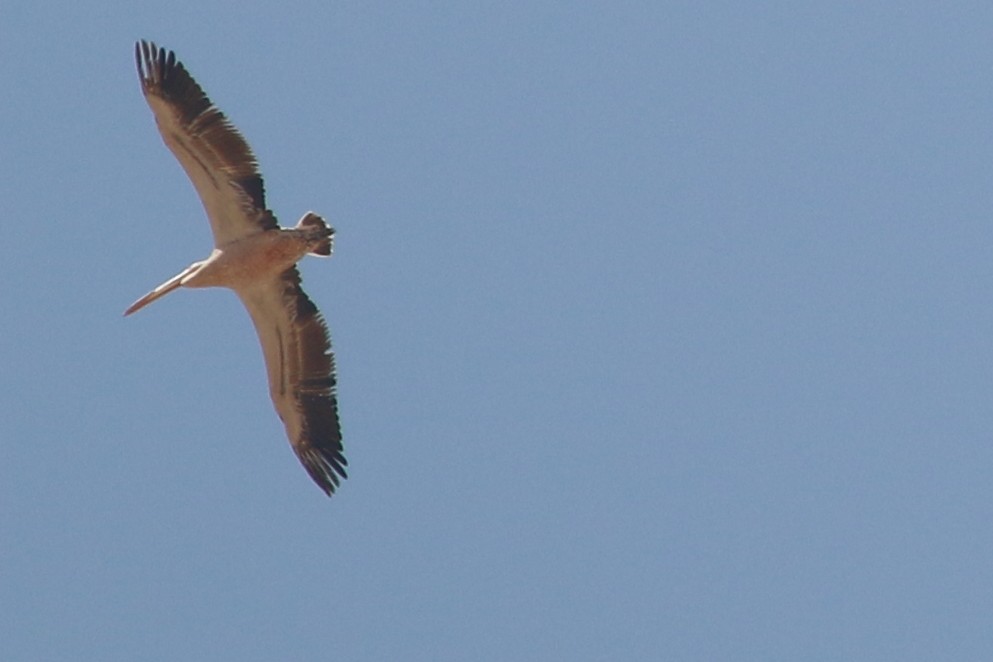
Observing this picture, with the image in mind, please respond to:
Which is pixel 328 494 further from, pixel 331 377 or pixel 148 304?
pixel 148 304

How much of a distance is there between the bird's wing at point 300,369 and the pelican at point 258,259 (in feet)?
0.04

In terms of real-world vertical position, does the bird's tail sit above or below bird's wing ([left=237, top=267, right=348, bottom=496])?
above

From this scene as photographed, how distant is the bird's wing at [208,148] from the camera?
73.9 ft

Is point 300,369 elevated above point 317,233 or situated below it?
below

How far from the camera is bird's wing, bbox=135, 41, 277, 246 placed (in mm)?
22531

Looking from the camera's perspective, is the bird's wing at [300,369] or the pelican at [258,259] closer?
the pelican at [258,259]

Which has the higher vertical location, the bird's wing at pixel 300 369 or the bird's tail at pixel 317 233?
the bird's tail at pixel 317 233

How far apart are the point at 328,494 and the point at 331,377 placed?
1285mm

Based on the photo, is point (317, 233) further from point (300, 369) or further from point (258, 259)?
point (300, 369)

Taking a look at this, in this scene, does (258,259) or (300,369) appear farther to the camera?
(300,369)

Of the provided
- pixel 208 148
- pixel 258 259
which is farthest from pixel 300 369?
pixel 208 148

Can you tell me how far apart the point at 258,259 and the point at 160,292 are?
4.50 ft

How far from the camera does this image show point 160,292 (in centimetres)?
2406

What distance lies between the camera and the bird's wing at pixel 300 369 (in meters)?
24.0
